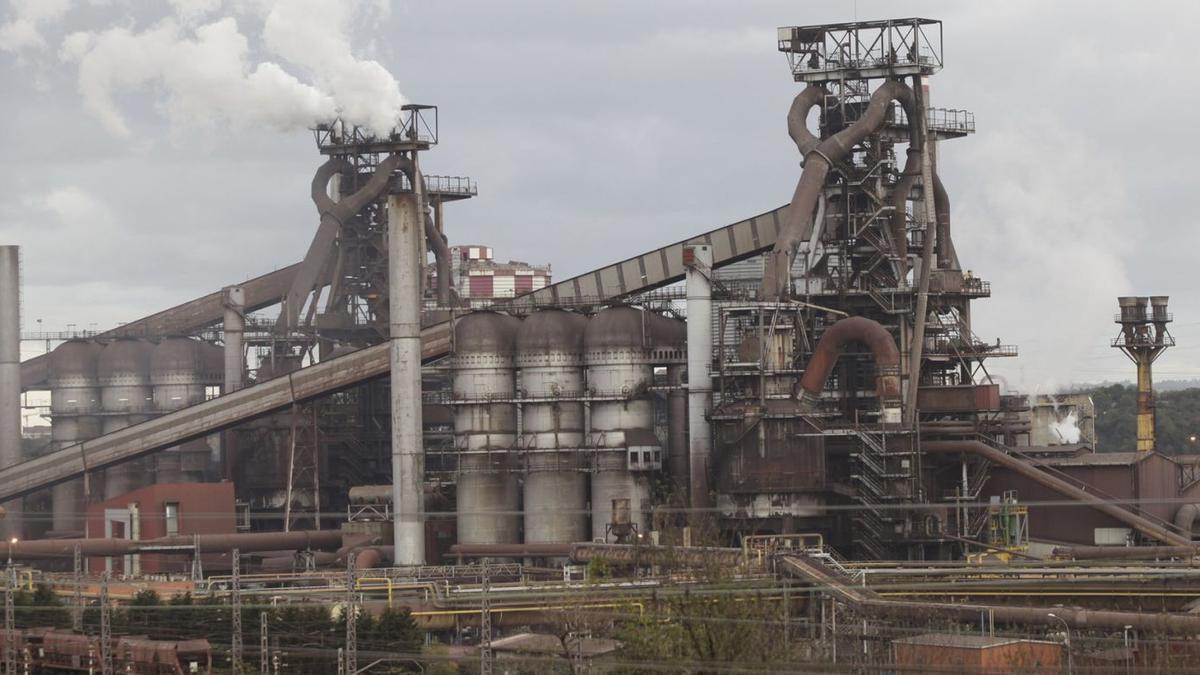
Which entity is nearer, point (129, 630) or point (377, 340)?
point (129, 630)

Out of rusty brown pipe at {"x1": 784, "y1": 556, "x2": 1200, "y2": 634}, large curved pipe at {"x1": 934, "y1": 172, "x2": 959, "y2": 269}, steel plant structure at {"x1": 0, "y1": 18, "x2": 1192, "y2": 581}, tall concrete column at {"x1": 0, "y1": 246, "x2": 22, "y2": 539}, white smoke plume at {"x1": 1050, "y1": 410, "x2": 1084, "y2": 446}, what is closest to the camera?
rusty brown pipe at {"x1": 784, "y1": 556, "x2": 1200, "y2": 634}

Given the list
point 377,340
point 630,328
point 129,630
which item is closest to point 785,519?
point 630,328

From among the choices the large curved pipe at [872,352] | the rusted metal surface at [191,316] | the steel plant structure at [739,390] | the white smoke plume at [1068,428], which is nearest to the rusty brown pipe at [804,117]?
the steel plant structure at [739,390]

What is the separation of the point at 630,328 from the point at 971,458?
1076cm

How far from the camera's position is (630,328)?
6419cm

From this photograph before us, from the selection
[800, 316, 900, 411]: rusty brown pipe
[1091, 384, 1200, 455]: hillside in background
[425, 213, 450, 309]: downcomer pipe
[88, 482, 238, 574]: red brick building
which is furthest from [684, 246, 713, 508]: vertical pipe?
[1091, 384, 1200, 455]: hillside in background

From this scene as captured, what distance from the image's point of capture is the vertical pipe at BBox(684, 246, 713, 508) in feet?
202

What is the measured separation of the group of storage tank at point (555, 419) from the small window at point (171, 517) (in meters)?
9.08

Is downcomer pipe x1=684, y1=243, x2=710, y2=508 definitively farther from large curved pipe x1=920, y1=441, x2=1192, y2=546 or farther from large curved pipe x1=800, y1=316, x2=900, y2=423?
large curved pipe x1=920, y1=441, x2=1192, y2=546

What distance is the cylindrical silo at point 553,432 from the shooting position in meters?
64.4

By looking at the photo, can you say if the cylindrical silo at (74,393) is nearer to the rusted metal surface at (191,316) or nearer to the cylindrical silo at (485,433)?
the rusted metal surface at (191,316)

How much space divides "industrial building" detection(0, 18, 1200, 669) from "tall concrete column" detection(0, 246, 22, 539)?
4.87m

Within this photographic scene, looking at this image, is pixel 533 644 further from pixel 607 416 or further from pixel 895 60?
pixel 895 60

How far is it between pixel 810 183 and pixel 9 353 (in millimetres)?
31893
